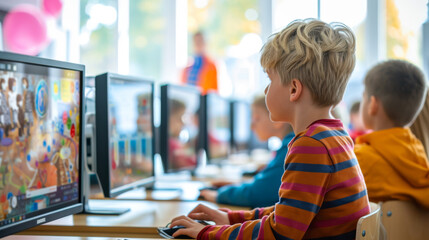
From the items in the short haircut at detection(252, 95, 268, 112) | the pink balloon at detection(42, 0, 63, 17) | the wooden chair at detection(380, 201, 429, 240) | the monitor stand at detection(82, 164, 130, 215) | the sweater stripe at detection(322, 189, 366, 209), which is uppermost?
the pink balloon at detection(42, 0, 63, 17)

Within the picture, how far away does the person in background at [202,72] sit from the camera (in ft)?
17.0

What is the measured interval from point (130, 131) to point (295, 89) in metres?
0.77

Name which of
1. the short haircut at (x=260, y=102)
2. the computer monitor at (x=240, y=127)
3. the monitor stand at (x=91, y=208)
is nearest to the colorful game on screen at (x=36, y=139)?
the monitor stand at (x=91, y=208)

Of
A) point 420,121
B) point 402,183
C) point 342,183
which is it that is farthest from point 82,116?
point 420,121

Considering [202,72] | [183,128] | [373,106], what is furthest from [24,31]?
[373,106]

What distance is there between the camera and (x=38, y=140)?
1.10m

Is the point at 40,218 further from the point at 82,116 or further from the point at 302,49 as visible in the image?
the point at 302,49

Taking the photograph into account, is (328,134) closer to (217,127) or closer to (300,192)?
(300,192)

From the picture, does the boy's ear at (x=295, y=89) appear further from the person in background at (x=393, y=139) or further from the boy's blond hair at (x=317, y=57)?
the person in background at (x=393, y=139)

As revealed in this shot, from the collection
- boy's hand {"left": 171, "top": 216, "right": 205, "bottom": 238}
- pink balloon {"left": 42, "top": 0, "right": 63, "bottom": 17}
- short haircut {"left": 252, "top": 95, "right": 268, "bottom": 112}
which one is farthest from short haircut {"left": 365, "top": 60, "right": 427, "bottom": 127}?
pink balloon {"left": 42, "top": 0, "right": 63, "bottom": 17}

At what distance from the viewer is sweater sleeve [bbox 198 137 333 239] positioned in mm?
987

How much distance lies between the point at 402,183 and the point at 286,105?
2.46ft

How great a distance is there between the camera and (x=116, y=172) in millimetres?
1557

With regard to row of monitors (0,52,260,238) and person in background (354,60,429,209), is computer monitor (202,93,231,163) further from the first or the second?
person in background (354,60,429,209)
